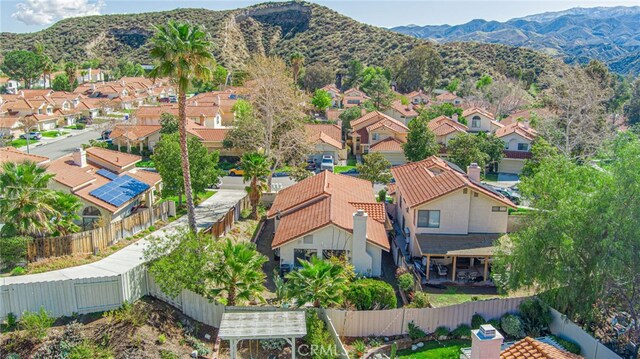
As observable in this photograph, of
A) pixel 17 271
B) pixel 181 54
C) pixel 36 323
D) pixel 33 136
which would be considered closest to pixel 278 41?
pixel 33 136

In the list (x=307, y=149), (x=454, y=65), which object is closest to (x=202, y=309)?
(x=307, y=149)

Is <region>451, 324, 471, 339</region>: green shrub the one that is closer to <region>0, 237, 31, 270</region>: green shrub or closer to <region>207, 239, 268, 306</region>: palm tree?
<region>207, 239, 268, 306</region>: palm tree

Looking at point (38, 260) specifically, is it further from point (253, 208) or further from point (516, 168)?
point (516, 168)

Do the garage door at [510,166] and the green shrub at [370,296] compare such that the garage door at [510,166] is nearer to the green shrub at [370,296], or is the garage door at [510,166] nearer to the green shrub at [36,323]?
the green shrub at [370,296]

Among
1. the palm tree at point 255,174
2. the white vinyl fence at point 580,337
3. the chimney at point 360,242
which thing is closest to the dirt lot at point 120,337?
the chimney at point 360,242

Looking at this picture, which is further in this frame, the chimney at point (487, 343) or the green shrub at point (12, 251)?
the green shrub at point (12, 251)
